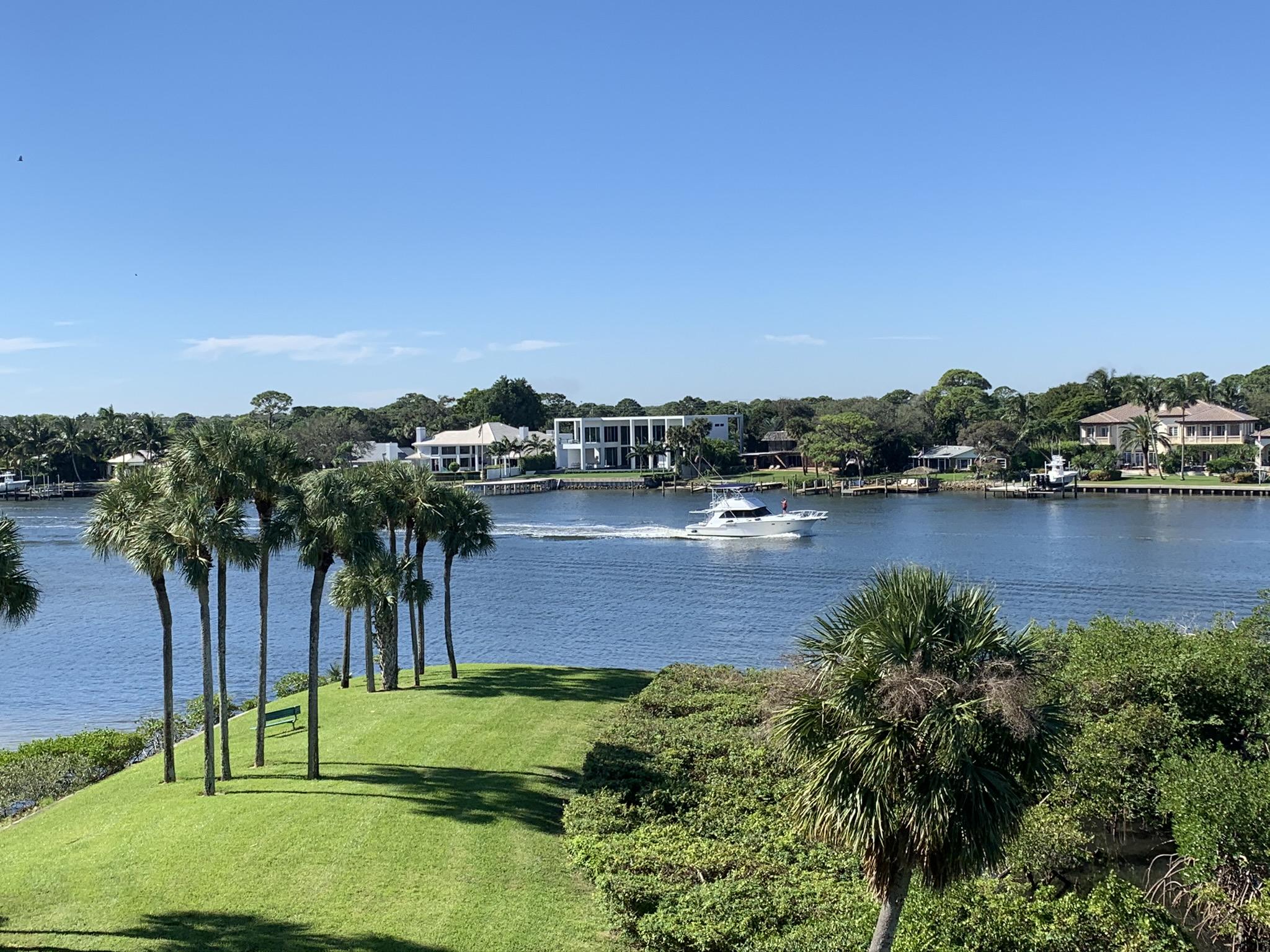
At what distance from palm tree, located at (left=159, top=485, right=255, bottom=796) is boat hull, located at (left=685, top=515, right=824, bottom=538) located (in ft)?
227

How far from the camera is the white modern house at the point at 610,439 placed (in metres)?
165

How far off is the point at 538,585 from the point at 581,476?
3643 inches

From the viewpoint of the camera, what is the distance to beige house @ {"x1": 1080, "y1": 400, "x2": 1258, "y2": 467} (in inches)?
5039

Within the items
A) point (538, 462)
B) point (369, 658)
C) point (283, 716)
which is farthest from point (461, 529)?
point (538, 462)

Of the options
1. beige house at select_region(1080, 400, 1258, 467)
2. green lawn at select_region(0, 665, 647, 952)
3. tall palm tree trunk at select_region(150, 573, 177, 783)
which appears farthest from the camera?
beige house at select_region(1080, 400, 1258, 467)

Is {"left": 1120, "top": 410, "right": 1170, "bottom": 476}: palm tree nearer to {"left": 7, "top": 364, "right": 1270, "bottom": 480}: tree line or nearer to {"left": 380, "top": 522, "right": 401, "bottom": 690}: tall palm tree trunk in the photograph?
{"left": 7, "top": 364, "right": 1270, "bottom": 480}: tree line

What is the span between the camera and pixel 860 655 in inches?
474

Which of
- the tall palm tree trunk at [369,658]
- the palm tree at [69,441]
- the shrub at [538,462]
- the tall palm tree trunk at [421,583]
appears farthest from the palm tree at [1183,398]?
the palm tree at [69,441]

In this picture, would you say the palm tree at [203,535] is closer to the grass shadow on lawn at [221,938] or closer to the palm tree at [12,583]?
the palm tree at [12,583]

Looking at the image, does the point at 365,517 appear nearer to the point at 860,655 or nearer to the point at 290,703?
the point at 290,703

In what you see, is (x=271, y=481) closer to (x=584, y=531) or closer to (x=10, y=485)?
(x=584, y=531)

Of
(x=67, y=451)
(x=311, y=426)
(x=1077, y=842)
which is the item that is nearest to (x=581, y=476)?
(x=311, y=426)

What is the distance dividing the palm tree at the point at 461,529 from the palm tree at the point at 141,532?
1179cm

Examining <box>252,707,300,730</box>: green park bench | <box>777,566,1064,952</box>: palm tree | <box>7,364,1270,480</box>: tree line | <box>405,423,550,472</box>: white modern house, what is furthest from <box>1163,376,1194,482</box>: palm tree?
<box>777,566,1064,952</box>: palm tree
